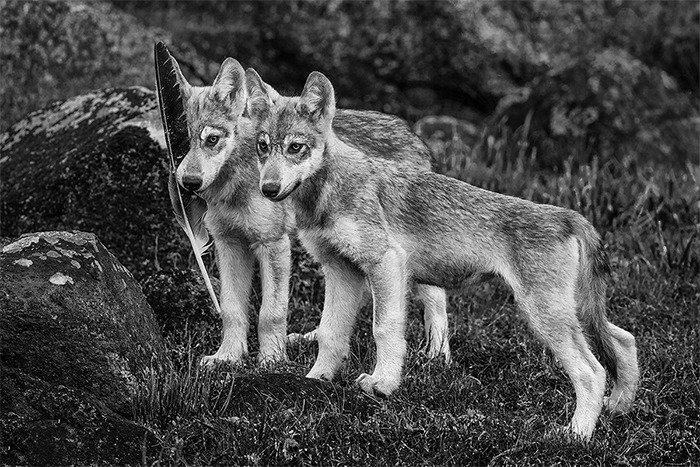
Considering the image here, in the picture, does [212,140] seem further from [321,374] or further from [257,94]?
[321,374]

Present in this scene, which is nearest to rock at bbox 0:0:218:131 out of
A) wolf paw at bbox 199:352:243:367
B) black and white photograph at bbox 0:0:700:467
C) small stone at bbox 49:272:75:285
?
A: black and white photograph at bbox 0:0:700:467

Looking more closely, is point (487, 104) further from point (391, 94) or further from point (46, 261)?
point (46, 261)

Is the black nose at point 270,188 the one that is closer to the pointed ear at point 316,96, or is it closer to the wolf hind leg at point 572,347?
the pointed ear at point 316,96

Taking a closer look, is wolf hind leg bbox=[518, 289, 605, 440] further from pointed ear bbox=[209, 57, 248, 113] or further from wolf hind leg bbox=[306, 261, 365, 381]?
pointed ear bbox=[209, 57, 248, 113]

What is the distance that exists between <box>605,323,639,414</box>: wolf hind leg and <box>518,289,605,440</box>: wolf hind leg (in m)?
0.24

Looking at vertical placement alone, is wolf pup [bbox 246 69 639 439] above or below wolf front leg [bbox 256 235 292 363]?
above

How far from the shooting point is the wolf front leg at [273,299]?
8.04 metres

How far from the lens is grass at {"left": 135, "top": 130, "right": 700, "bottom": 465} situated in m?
6.66

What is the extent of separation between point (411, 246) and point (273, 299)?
1.19m

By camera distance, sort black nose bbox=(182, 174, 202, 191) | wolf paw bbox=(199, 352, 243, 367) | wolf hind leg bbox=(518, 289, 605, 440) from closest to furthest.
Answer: wolf hind leg bbox=(518, 289, 605, 440) → black nose bbox=(182, 174, 202, 191) → wolf paw bbox=(199, 352, 243, 367)

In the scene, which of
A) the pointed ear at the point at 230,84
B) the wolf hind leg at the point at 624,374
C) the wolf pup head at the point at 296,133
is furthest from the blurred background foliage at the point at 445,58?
the wolf hind leg at the point at 624,374

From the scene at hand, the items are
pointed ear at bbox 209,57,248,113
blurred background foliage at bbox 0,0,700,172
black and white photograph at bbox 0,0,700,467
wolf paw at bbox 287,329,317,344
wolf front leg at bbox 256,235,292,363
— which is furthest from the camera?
blurred background foliage at bbox 0,0,700,172

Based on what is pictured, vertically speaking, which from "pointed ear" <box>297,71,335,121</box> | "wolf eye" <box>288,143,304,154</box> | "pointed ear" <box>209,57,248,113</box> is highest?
"pointed ear" <box>297,71,335,121</box>

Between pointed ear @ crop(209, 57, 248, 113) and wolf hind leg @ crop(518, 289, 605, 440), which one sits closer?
wolf hind leg @ crop(518, 289, 605, 440)
